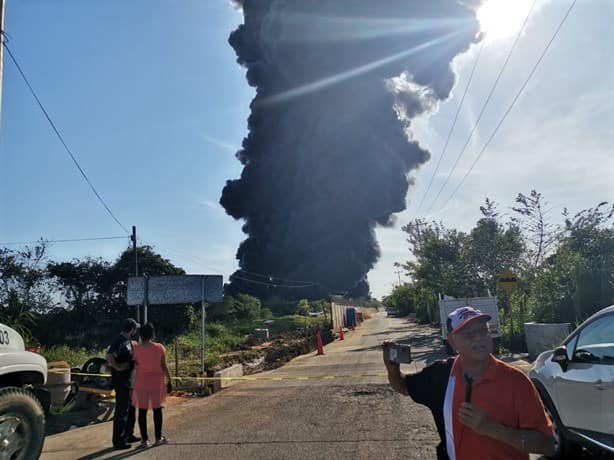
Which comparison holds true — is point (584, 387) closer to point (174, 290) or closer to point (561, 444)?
point (561, 444)

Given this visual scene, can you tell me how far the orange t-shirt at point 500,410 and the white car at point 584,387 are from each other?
2.08m

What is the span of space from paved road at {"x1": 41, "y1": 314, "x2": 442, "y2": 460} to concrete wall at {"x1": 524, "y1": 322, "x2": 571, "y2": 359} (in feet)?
15.8

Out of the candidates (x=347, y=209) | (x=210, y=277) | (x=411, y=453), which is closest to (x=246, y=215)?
(x=347, y=209)

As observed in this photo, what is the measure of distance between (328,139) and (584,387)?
69.8 metres

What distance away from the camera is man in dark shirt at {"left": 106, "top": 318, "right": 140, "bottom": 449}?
5.91 metres

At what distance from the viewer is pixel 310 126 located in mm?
74000

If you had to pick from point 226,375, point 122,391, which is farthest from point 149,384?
point 226,375

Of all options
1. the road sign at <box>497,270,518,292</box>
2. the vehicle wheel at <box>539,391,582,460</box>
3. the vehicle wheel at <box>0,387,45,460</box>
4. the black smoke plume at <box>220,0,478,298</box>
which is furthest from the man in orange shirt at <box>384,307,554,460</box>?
the black smoke plume at <box>220,0,478,298</box>

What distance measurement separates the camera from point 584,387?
13.2ft

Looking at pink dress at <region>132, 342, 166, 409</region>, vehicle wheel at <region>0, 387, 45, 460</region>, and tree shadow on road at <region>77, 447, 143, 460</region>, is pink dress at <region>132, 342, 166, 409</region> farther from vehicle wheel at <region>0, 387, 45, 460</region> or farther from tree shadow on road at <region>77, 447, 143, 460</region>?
vehicle wheel at <region>0, 387, 45, 460</region>

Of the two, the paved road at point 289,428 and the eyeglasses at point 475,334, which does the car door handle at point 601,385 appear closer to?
the paved road at point 289,428

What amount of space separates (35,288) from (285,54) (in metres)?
52.5

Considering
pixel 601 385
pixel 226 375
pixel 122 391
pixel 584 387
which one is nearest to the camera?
pixel 601 385

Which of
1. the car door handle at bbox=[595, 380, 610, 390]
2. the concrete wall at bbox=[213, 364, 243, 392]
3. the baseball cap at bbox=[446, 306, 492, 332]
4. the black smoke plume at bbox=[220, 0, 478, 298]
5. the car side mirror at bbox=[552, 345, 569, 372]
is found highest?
the black smoke plume at bbox=[220, 0, 478, 298]
